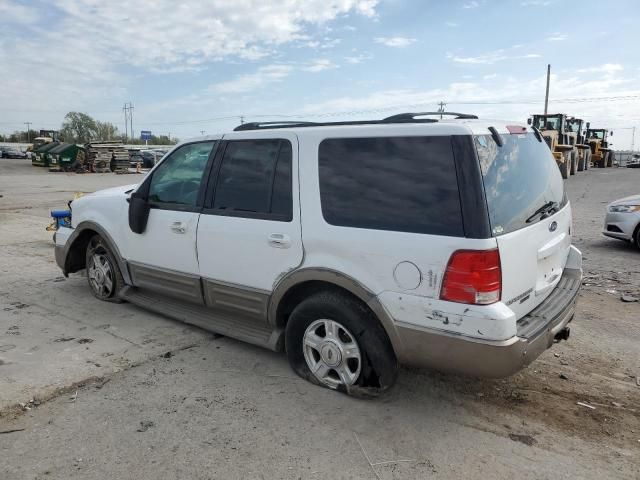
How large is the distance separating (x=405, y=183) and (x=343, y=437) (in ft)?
5.10

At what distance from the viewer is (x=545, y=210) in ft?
11.1

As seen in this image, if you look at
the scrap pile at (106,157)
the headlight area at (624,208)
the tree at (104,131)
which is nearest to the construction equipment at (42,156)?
the scrap pile at (106,157)

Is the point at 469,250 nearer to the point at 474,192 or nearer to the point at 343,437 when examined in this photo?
the point at 474,192

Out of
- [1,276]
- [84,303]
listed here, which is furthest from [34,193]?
[84,303]

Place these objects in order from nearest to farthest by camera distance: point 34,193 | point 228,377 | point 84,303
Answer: point 228,377, point 84,303, point 34,193

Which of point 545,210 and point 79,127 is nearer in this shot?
point 545,210

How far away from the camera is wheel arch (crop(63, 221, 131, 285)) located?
500cm

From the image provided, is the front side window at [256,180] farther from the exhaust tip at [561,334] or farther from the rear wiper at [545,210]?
the exhaust tip at [561,334]

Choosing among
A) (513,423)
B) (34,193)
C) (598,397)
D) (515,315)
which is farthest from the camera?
(34,193)

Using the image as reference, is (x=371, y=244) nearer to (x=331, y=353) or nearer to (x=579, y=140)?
(x=331, y=353)

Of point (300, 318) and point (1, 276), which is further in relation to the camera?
point (1, 276)

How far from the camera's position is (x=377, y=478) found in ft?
8.59

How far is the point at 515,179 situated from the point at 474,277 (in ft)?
2.55

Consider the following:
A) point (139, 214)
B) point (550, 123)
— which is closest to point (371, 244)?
point (139, 214)
